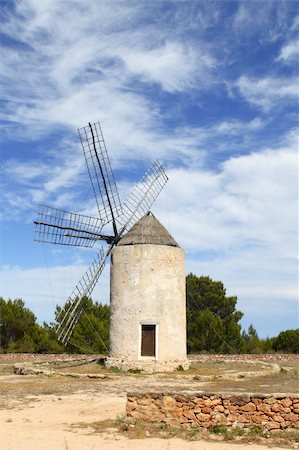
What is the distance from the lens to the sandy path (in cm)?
731

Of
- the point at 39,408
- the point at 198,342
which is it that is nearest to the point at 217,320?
the point at 198,342

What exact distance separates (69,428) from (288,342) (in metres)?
22.1

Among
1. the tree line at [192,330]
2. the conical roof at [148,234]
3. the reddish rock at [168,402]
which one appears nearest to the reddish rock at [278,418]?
the reddish rock at [168,402]

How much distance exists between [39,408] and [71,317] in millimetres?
8460

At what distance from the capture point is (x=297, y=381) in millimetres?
14227

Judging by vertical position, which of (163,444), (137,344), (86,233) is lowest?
(163,444)

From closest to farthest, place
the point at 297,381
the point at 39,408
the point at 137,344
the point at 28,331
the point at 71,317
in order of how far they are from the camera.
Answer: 1. the point at 39,408
2. the point at 297,381
3. the point at 137,344
4. the point at 71,317
5. the point at 28,331

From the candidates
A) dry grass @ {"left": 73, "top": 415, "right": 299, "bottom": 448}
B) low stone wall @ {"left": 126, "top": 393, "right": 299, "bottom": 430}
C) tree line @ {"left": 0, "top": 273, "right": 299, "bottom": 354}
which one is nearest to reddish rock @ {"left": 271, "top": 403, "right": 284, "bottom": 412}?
low stone wall @ {"left": 126, "top": 393, "right": 299, "bottom": 430}

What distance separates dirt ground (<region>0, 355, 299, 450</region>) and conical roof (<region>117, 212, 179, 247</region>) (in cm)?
459

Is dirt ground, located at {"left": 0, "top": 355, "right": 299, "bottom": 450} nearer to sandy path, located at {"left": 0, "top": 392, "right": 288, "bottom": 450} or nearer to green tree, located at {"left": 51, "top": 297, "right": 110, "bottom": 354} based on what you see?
sandy path, located at {"left": 0, "top": 392, "right": 288, "bottom": 450}

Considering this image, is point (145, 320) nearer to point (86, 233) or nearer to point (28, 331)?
point (86, 233)

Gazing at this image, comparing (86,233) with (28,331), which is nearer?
(86,233)

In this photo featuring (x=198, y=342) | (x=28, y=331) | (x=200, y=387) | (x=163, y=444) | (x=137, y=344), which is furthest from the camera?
(x=28, y=331)

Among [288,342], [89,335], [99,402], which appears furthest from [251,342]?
[99,402]
